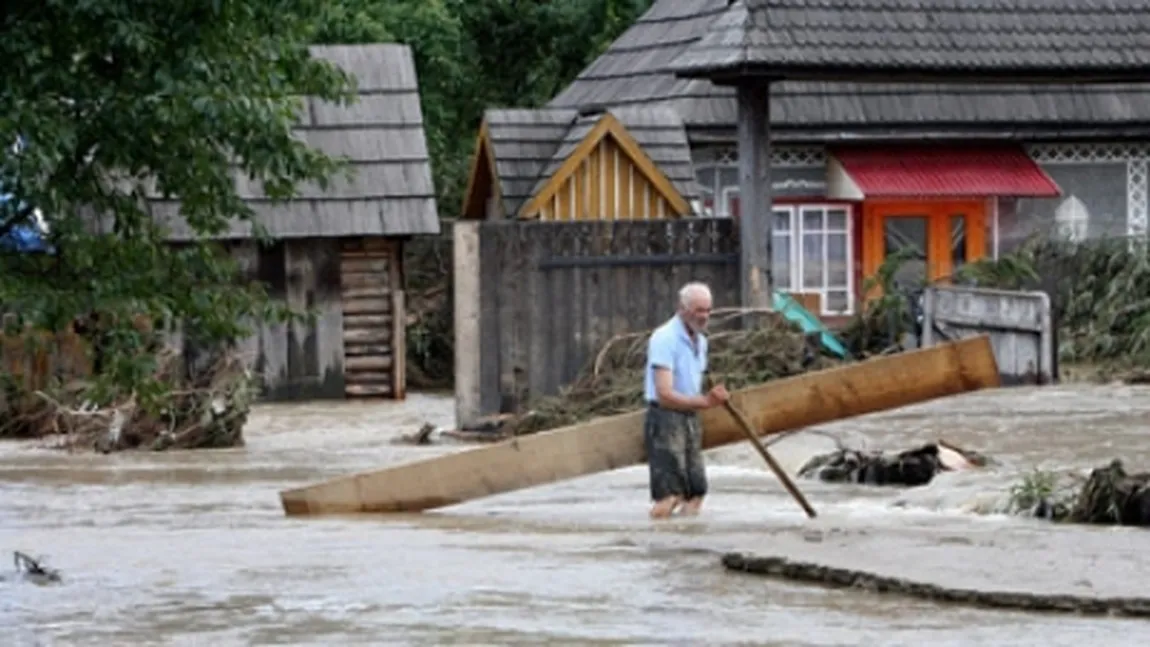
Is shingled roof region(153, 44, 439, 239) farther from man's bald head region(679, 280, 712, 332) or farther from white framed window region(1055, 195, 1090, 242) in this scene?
man's bald head region(679, 280, 712, 332)

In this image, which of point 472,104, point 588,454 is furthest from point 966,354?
point 472,104

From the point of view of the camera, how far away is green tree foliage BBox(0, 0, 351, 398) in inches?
488

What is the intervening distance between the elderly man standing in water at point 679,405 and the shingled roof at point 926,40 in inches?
332

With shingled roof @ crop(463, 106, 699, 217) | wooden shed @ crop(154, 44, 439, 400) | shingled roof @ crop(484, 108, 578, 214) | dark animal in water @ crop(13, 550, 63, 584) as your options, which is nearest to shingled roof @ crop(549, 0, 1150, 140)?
wooden shed @ crop(154, 44, 439, 400)

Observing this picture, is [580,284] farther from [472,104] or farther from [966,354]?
[472,104]

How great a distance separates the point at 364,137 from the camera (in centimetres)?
3288

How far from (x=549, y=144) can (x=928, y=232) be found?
7674 mm

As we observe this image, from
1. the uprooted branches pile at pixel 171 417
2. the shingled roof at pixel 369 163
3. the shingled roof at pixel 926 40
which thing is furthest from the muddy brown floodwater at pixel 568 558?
the shingled roof at pixel 369 163

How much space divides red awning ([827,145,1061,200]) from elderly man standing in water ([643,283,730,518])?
15.7 metres

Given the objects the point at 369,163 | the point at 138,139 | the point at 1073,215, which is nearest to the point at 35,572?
the point at 138,139

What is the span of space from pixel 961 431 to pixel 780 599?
31.4 feet

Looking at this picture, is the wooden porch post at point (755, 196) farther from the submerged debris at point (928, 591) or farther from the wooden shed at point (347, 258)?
the submerged debris at point (928, 591)

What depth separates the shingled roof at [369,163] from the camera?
1244 inches

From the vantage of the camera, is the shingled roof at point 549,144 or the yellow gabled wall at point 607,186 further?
the shingled roof at point 549,144
